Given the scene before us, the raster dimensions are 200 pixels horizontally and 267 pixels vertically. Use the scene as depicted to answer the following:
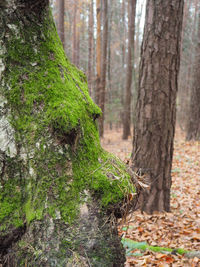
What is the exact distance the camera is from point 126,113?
44.7 ft

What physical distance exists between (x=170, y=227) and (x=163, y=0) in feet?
13.4

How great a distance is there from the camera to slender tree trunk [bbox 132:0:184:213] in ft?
12.0

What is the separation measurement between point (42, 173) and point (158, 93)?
3007 millimetres

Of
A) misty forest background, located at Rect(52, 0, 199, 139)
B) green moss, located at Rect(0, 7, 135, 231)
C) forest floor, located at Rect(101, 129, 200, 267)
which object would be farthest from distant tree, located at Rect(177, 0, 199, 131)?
green moss, located at Rect(0, 7, 135, 231)

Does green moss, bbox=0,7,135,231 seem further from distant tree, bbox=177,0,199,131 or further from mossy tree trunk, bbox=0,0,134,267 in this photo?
distant tree, bbox=177,0,199,131

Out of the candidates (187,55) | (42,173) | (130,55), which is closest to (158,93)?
(42,173)

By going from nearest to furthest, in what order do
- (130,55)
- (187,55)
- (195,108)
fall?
(195,108), (130,55), (187,55)

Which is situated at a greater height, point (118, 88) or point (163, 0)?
point (163, 0)

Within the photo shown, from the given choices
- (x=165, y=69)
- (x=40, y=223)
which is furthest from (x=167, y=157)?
(x=40, y=223)

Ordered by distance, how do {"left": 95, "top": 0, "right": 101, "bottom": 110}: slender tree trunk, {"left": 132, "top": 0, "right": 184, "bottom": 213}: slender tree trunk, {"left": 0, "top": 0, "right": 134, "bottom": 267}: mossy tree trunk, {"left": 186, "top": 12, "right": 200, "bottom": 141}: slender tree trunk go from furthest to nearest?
1. {"left": 95, "top": 0, "right": 101, "bottom": 110}: slender tree trunk
2. {"left": 186, "top": 12, "right": 200, "bottom": 141}: slender tree trunk
3. {"left": 132, "top": 0, "right": 184, "bottom": 213}: slender tree trunk
4. {"left": 0, "top": 0, "right": 134, "bottom": 267}: mossy tree trunk

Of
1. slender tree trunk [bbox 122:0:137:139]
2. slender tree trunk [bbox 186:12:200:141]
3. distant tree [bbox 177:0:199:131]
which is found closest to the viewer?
slender tree trunk [bbox 186:12:200:141]

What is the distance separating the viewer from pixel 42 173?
4.43 ft

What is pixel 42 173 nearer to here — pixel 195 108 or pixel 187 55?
pixel 195 108

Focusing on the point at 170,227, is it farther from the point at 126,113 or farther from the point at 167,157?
the point at 126,113
